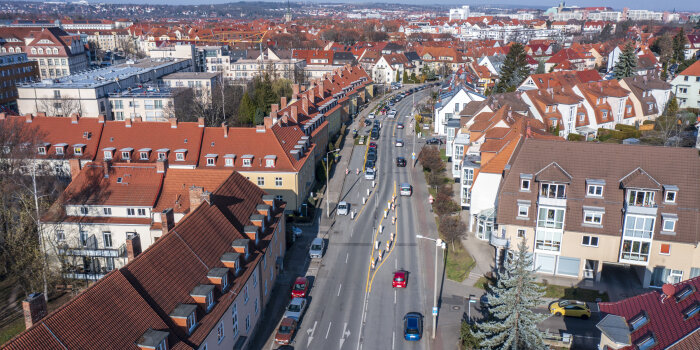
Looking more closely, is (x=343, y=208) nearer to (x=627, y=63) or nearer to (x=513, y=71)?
(x=513, y=71)

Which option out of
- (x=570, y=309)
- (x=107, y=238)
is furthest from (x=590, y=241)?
(x=107, y=238)

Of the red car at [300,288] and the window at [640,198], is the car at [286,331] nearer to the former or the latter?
the red car at [300,288]

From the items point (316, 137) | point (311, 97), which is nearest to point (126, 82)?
point (311, 97)

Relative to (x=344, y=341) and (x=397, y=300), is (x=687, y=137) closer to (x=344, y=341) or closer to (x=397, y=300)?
(x=397, y=300)

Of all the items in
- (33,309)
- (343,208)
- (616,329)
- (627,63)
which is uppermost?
(627,63)

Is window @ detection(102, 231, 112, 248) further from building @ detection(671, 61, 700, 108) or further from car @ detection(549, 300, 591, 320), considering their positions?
building @ detection(671, 61, 700, 108)

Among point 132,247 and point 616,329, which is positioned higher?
point 132,247

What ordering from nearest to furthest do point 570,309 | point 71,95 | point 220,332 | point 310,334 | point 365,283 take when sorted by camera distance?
point 220,332
point 310,334
point 570,309
point 365,283
point 71,95

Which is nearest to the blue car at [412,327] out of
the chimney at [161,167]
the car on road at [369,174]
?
the chimney at [161,167]
